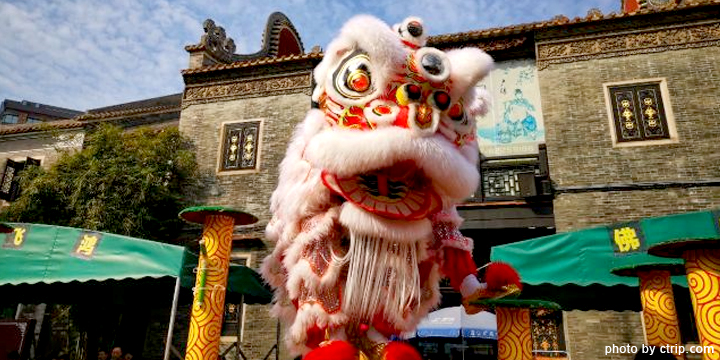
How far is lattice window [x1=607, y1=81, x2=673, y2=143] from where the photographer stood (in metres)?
8.30

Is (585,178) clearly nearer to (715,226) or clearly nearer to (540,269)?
(540,269)

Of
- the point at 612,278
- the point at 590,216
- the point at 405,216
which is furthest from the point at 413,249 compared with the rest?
the point at 590,216

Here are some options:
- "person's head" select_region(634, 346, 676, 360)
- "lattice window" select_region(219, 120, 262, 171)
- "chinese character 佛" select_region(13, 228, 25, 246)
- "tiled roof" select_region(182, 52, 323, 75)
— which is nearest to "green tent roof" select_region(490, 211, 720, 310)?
"person's head" select_region(634, 346, 676, 360)

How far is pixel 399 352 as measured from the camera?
242 cm

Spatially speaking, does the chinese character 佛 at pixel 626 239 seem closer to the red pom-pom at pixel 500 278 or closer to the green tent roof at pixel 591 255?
the green tent roof at pixel 591 255

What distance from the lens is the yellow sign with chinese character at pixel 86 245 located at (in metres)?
5.05

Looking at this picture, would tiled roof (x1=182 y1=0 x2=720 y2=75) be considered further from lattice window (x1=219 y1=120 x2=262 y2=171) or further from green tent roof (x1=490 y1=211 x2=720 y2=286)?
green tent roof (x1=490 y1=211 x2=720 y2=286)

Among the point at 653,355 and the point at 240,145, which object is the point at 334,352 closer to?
the point at 653,355

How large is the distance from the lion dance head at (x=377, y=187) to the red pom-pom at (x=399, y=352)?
0.16m

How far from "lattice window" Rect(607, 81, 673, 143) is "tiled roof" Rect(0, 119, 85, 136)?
43.5 ft

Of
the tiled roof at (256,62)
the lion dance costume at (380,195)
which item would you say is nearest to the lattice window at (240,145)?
the tiled roof at (256,62)

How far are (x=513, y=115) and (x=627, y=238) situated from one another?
555 centimetres

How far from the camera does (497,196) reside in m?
9.06

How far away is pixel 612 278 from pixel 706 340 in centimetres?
197
